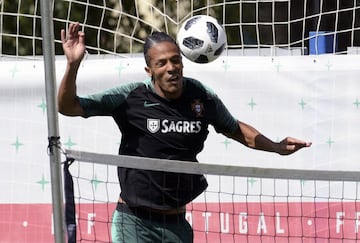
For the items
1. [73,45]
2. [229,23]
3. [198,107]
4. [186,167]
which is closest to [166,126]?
[198,107]

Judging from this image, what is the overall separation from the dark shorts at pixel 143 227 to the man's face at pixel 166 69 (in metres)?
0.64

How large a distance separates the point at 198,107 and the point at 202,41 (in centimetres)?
61

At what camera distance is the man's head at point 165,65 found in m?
4.84

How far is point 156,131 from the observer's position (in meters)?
4.83

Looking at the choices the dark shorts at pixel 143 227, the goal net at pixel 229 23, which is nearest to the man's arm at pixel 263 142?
the dark shorts at pixel 143 227

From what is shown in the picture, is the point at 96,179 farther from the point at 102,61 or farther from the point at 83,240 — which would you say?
the point at 102,61

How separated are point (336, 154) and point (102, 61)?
181 cm

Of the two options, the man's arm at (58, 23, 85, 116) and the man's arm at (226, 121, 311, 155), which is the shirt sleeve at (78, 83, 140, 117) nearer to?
the man's arm at (58, 23, 85, 116)

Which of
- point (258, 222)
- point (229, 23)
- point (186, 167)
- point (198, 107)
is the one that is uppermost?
point (229, 23)

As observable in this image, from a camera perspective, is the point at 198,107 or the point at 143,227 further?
the point at 198,107

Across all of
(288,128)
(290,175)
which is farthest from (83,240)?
(290,175)

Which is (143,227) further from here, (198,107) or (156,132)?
(198,107)

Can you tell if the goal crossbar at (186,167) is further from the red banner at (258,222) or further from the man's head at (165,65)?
the red banner at (258,222)

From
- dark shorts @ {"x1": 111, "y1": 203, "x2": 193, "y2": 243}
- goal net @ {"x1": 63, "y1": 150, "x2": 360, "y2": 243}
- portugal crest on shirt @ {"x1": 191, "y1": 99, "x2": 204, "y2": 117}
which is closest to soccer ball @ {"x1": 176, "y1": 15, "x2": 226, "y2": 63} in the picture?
portugal crest on shirt @ {"x1": 191, "y1": 99, "x2": 204, "y2": 117}
